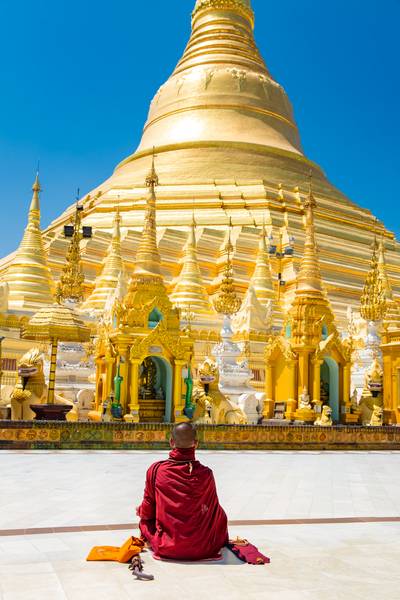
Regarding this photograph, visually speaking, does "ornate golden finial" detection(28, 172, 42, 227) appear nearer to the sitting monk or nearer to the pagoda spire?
the pagoda spire

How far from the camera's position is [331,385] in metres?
19.4

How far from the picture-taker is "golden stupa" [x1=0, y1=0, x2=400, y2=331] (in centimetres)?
3225

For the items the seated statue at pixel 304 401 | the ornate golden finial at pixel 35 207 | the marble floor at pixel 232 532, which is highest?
the ornate golden finial at pixel 35 207

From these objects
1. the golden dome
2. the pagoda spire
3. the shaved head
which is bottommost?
the shaved head

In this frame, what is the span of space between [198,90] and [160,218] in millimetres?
11238

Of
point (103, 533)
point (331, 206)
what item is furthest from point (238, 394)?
point (331, 206)

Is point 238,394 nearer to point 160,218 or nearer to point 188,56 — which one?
point 160,218

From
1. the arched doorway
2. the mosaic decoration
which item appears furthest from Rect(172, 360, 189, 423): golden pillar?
the arched doorway

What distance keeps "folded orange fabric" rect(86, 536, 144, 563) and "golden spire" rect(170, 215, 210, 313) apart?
71.5 feet

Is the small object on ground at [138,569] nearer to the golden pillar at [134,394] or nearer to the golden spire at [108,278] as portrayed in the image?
the golden pillar at [134,394]

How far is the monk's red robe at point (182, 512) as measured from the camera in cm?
438

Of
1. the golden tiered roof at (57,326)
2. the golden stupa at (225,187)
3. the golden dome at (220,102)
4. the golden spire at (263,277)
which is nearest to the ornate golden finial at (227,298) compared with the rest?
the golden stupa at (225,187)

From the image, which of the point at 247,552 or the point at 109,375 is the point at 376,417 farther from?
the point at 247,552

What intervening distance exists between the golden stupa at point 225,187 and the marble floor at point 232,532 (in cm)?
1782
